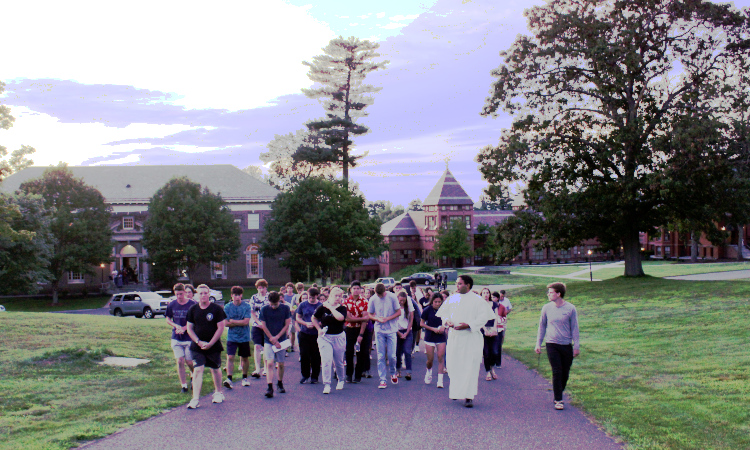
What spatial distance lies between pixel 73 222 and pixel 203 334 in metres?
45.3

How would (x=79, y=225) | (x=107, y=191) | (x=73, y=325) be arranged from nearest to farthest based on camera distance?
(x=73, y=325) → (x=79, y=225) → (x=107, y=191)

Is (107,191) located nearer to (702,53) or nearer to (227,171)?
(227,171)

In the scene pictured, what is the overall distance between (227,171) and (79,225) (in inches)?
757

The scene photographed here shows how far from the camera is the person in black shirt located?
9266 mm

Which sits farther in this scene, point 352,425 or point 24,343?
point 24,343

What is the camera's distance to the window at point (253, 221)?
2363 inches

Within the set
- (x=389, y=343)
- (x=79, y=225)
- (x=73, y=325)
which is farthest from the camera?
(x=79, y=225)

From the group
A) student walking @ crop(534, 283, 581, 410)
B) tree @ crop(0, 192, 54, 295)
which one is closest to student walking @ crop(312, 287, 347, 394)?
student walking @ crop(534, 283, 581, 410)

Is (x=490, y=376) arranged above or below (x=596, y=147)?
below

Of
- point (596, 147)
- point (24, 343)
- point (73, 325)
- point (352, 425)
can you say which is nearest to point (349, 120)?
point (596, 147)

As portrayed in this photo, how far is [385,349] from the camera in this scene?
11.3 m

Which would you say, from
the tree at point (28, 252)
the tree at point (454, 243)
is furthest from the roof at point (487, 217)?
the tree at point (28, 252)

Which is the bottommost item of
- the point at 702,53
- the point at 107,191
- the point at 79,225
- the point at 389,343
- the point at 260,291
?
the point at 389,343

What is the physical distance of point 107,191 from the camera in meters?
59.8
